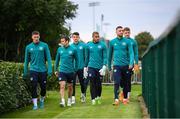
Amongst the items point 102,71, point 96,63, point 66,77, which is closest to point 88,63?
point 96,63

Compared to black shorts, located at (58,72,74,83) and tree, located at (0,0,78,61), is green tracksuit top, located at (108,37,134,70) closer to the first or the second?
black shorts, located at (58,72,74,83)

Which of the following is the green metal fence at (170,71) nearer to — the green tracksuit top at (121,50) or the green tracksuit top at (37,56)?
the green tracksuit top at (121,50)

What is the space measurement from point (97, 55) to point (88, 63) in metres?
0.35

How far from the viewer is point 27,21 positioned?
56000 millimetres

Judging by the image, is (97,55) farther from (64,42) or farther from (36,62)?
(36,62)

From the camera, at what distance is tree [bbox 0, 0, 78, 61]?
55500mm

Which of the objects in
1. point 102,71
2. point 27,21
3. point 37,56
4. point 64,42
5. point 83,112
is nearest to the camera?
point 83,112

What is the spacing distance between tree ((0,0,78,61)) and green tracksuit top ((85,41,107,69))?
3811 cm

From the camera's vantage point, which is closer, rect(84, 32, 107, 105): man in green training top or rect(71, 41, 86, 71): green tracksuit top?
rect(84, 32, 107, 105): man in green training top

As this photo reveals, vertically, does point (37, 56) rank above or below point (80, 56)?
below

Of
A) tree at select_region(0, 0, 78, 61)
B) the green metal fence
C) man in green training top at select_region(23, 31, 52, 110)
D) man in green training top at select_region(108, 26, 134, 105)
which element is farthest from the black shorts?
tree at select_region(0, 0, 78, 61)

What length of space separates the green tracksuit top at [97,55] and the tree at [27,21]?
125ft

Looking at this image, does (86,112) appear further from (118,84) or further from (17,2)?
(17,2)

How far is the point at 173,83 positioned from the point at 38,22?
A: 50773mm
